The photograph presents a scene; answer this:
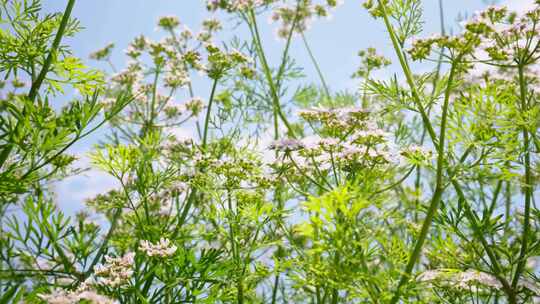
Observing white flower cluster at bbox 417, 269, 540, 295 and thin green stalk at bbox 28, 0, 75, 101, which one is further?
thin green stalk at bbox 28, 0, 75, 101

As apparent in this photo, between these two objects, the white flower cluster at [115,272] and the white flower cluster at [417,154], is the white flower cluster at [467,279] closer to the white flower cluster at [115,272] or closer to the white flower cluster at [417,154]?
the white flower cluster at [417,154]

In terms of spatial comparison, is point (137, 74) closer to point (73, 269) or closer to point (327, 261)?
point (73, 269)

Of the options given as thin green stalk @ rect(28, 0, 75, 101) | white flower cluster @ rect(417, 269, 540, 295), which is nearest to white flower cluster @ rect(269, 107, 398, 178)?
white flower cluster @ rect(417, 269, 540, 295)

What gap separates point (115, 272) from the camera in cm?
190

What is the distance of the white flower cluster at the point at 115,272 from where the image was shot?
1851mm

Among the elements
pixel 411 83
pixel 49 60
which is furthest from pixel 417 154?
pixel 49 60

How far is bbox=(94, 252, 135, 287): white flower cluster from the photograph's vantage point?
1851 mm

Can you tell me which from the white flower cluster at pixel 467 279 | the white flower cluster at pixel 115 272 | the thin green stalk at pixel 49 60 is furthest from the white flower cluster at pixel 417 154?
the thin green stalk at pixel 49 60

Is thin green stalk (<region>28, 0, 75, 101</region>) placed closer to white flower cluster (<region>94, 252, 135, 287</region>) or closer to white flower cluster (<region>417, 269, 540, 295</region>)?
white flower cluster (<region>94, 252, 135, 287</region>)

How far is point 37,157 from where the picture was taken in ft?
7.52

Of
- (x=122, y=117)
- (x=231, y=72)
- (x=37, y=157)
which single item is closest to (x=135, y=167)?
(x=37, y=157)

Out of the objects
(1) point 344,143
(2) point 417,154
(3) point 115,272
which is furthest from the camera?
(1) point 344,143

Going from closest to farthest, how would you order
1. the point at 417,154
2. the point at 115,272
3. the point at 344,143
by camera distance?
the point at 115,272 < the point at 417,154 < the point at 344,143

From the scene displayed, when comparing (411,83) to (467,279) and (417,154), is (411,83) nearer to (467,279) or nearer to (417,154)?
(417,154)
